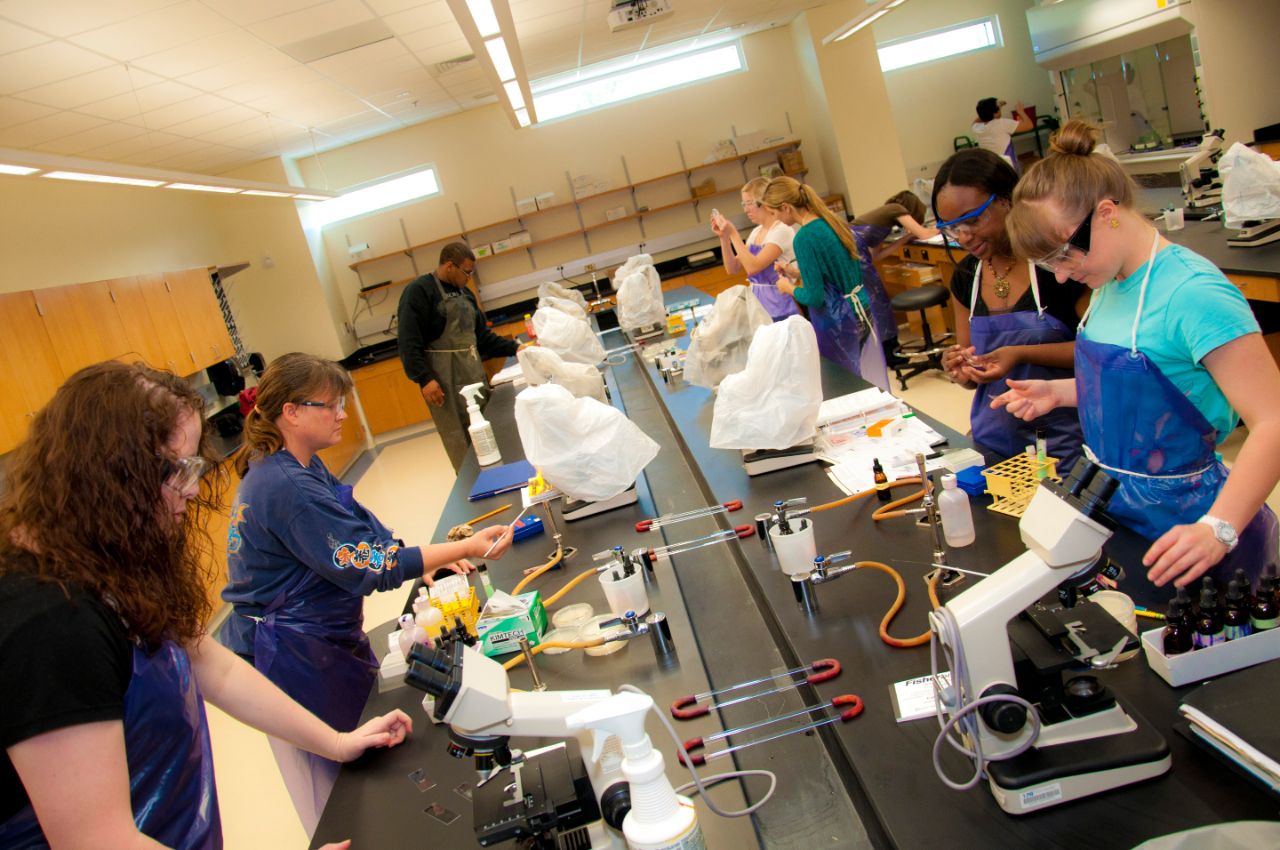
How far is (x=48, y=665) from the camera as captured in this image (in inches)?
44.5

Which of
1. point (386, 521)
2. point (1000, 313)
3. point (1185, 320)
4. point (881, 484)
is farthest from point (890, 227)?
point (1185, 320)

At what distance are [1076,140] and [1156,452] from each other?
0.59 meters

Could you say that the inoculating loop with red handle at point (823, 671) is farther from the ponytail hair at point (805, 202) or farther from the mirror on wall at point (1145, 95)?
the mirror on wall at point (1145, 95)

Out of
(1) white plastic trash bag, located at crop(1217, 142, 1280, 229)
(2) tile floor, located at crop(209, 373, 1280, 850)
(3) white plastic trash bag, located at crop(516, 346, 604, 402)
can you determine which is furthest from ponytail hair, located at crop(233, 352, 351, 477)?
(1) white plastic trash bag, located at crop(1217, 142, 1280, 229)

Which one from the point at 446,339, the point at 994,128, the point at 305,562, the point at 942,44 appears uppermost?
the point at 942,44

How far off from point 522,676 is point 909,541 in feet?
2.76

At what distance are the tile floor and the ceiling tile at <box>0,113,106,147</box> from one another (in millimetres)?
3149

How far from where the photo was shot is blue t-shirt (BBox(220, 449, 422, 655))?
1985 millimetres

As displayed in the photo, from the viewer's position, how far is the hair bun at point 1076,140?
62.1 inches

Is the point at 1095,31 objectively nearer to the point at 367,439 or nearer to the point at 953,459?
the point at 953,459

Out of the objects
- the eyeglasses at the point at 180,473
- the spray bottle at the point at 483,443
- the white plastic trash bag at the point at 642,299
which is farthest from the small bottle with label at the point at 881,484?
the white plastic trash bag at the point at 642,299

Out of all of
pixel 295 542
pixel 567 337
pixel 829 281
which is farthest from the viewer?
pixel 567 337

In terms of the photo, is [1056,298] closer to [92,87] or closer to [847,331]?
[847,331]

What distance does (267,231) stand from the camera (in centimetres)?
888
